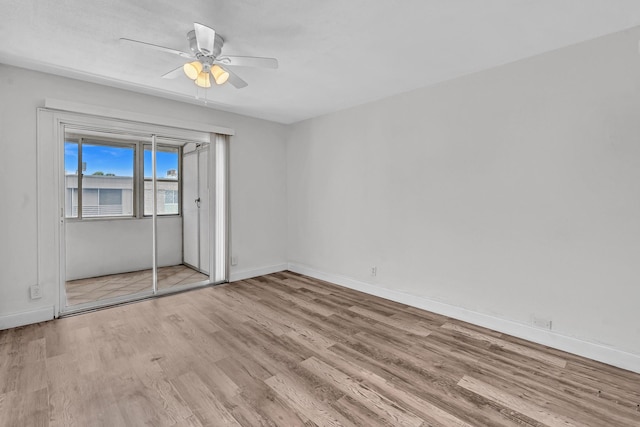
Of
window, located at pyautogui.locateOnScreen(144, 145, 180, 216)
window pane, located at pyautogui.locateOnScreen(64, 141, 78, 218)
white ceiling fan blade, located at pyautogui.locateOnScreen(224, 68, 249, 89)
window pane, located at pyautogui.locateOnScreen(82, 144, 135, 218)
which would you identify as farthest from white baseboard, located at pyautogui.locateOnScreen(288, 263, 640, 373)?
window pane, located at pyautogui.locateOnScreen(64, 141, 78, 218)

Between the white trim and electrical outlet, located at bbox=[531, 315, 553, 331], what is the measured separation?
4.32 meters

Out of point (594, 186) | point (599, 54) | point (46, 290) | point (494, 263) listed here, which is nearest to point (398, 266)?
point (494, 263)

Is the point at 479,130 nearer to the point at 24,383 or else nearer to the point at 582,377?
the point at 582,377

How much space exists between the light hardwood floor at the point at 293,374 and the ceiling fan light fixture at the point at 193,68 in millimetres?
2314

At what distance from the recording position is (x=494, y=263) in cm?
290

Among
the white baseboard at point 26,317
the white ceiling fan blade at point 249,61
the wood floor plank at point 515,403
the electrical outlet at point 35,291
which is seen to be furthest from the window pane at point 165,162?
the wood floor plank at point 515,403

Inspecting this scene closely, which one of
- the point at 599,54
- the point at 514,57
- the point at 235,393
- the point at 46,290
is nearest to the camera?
the point at 235,393

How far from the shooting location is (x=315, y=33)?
89.1 inches

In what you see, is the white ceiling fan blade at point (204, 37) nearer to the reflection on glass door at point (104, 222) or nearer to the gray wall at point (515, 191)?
the gray wall at point (515, 191)

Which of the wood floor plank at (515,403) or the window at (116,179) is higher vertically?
the window at (116,179)

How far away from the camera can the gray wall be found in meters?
2.28

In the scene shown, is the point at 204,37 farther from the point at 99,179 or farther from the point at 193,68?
the point at 99,179

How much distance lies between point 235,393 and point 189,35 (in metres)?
2.61

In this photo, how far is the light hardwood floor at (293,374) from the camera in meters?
1.75
